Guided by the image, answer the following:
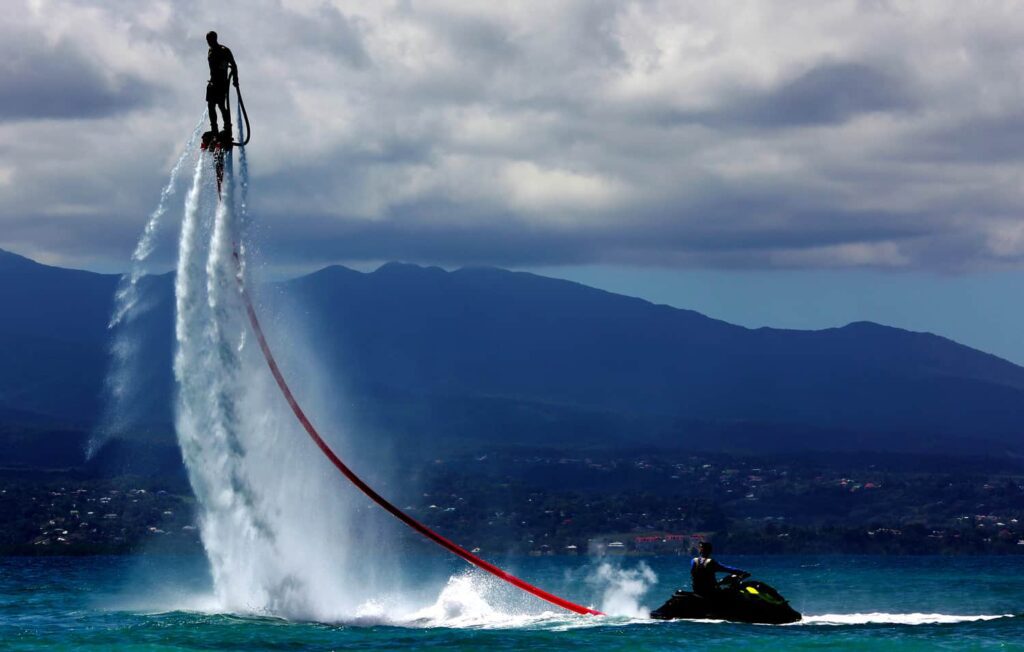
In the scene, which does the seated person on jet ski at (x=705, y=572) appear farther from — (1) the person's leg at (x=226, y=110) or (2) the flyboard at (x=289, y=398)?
(1) the person's leg at (x=226, y=110)

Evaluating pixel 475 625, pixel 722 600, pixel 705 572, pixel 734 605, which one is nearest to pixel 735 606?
pixel 734 605

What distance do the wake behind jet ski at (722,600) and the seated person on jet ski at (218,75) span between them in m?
19.0

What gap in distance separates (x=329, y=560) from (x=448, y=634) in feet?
25.2

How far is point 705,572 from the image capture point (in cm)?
5197

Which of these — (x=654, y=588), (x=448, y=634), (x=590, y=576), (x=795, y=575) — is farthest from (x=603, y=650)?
(x=795, y=575)

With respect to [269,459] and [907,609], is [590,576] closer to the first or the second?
[907,609]

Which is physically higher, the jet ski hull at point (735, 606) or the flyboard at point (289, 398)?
the flyboard at point (289, 398)

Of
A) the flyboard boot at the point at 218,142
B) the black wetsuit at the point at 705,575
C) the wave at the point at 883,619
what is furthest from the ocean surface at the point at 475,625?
the flyboard boot at the point at 218,142

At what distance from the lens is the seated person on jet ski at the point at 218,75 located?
47656mm

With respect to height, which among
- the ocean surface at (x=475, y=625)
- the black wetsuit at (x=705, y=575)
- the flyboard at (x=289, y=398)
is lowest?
the ocean surface at (x=475, y=625)

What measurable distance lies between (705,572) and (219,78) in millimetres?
20104

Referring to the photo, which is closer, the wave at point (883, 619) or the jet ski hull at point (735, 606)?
the jet ski hull at point (735, 606)

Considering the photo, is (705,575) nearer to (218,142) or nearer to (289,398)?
(289,398)

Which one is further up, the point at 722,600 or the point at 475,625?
the point at 722,600
